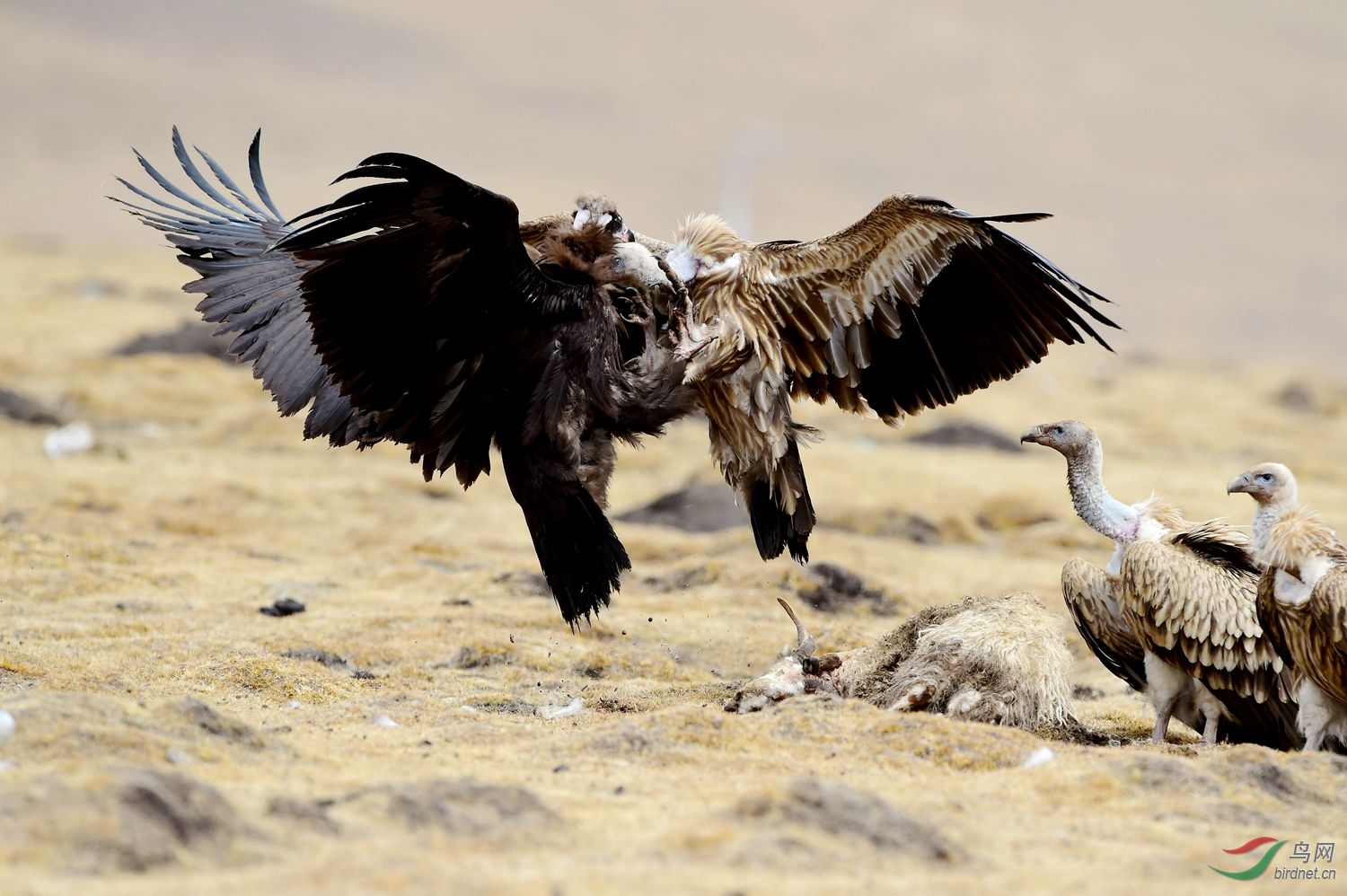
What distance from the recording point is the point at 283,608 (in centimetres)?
919

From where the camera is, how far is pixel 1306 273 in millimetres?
59469

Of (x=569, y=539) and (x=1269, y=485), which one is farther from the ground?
(x=1269, y=485)

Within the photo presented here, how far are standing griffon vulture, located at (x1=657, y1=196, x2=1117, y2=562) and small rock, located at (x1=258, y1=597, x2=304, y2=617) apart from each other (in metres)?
3.17

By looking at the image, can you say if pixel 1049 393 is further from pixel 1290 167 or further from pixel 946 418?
pixel 1290 167

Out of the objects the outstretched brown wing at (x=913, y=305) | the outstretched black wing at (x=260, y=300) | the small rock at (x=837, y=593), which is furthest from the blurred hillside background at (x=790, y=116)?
the outstretched brown wing at (x=913, y=305)

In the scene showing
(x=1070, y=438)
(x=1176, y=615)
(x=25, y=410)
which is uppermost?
(x=1070, y=438)

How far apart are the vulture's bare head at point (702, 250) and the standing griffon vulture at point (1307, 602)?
248 cm

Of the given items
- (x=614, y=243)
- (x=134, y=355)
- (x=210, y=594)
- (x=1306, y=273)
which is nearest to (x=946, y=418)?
(x=134, y=355)

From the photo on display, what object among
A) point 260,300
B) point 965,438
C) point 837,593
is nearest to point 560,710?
point 260,300

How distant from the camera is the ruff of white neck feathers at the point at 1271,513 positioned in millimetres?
6281

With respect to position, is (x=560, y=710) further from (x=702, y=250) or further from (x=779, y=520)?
(x=702, y=250)

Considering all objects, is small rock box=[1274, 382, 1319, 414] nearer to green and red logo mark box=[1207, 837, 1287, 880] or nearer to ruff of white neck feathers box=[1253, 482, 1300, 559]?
ruff of white neck feathers box=[1253, 482, 1300, 559]

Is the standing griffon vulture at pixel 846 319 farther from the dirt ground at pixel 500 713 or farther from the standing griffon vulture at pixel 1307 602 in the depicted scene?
the dirt ground at pixel 500 713

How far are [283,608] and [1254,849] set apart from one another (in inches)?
243
